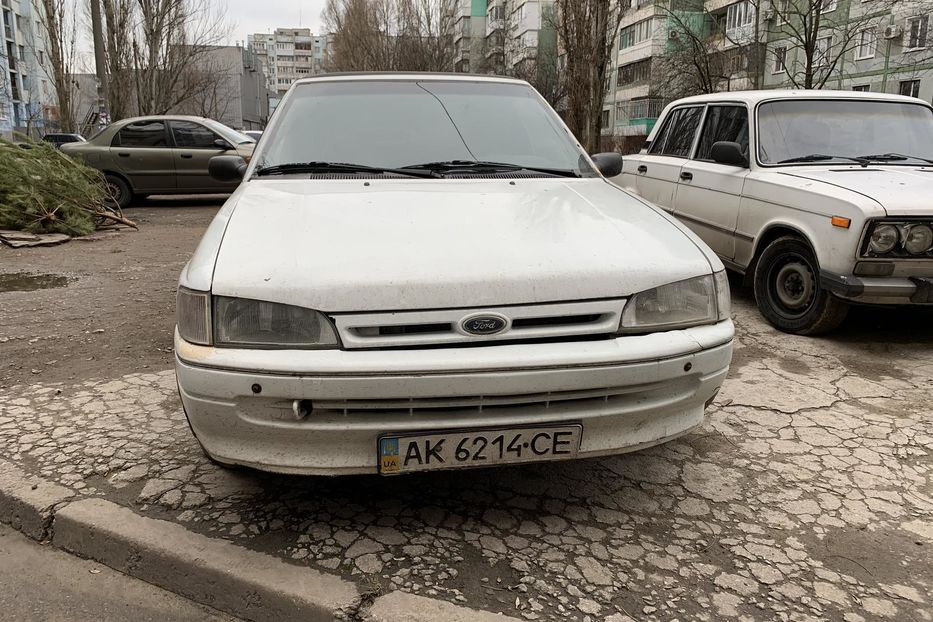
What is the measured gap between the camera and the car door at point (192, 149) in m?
12.4

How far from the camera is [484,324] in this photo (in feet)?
7.18

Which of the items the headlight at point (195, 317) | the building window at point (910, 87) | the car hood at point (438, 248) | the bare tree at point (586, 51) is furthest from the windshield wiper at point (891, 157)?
the building window at point (910, 87)

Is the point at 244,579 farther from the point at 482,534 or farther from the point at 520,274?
the point at 520,274

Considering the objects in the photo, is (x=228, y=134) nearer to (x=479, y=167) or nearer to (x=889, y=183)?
(x=479, y=167)

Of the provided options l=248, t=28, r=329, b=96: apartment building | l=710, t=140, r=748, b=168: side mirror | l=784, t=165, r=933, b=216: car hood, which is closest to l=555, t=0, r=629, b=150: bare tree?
l=710, t=140, r=748, b=168: side mirror

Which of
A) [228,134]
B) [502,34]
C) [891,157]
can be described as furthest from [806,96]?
[502,34]

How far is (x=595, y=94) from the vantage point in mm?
16141

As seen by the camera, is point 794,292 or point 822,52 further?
point 822,52

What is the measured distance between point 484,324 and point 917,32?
114 ft

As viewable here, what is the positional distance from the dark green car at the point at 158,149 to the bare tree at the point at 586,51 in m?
7.63

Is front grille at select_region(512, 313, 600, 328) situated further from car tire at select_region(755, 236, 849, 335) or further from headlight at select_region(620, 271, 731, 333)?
car tire at select_region(755, 236, 849, 335)

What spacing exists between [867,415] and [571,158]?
197 cm

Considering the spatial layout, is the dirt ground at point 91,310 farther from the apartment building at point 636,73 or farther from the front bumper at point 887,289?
the apartment building at point 636,73

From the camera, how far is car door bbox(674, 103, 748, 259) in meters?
5.50
